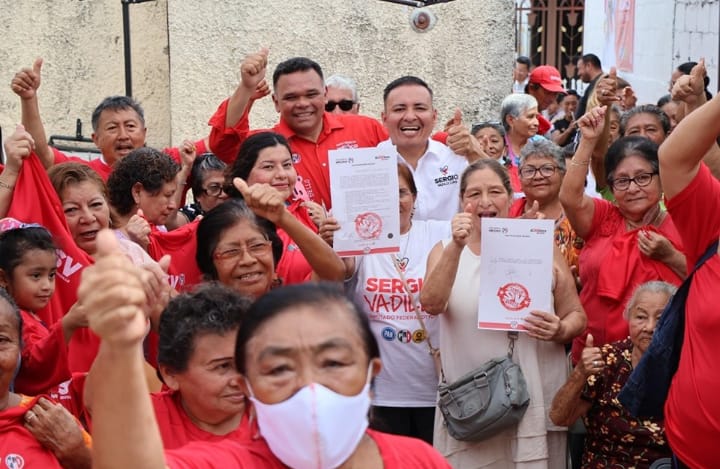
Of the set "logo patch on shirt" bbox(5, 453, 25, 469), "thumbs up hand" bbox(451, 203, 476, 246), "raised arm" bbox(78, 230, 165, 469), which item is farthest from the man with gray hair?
"raised arm" bbox(78, 230, 165, 469)

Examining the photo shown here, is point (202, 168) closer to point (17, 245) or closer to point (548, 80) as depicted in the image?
point (17, 245)

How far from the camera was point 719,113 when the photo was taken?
374cm

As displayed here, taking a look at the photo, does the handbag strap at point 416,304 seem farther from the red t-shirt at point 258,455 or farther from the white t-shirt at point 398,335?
the red t-shirt at point 258,455

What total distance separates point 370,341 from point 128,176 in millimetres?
3406

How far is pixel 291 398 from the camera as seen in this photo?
2256 mm

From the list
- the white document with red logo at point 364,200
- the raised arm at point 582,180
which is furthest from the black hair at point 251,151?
the raised arm at point 582,180

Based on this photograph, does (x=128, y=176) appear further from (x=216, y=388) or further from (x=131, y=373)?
(x=131, y=373)

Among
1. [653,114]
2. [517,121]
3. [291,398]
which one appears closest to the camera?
[291,398]

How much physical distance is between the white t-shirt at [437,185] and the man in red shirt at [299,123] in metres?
0.35

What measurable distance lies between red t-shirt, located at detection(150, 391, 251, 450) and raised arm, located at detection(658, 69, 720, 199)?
1643 mm

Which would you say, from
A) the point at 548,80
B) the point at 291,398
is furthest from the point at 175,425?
the point at 548,80

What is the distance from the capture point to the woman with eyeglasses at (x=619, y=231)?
5.39 m

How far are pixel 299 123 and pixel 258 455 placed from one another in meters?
3.80

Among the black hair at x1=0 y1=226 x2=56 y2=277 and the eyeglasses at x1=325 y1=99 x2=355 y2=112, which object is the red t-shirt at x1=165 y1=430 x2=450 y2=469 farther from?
the eyeglasses at x1=325 y1=99 x2=355 y2=112
